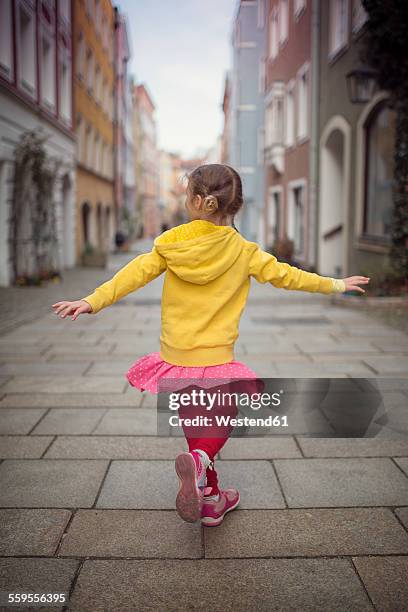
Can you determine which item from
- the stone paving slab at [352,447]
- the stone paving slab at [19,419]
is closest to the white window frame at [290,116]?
the stone paving slab at [19,419]

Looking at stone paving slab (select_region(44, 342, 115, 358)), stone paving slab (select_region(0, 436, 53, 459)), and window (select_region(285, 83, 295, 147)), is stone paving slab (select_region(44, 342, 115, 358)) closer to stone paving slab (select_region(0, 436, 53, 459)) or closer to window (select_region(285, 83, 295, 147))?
stone paving slab (select_region(0, 436, 53, 459))

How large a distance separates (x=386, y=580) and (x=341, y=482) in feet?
3.20

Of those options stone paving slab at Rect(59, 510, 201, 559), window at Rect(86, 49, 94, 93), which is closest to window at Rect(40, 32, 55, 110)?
window at Rect(86, 49, 94, 93)

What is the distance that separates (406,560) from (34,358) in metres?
4.78

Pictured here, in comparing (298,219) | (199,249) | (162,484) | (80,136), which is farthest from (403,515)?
(80,136)

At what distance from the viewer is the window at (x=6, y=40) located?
13.5 meters

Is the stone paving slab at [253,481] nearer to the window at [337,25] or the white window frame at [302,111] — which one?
the window at [337,25]

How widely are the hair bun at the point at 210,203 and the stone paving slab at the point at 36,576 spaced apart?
1.53 m

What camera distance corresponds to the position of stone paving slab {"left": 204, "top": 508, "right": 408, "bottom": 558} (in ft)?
8.50

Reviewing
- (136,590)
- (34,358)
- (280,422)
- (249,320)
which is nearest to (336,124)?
(249,320)

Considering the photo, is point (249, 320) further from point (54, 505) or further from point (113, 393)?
point (54, 505)

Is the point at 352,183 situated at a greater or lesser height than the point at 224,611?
greater

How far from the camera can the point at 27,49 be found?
15930 millimetres

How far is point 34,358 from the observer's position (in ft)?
21.3
